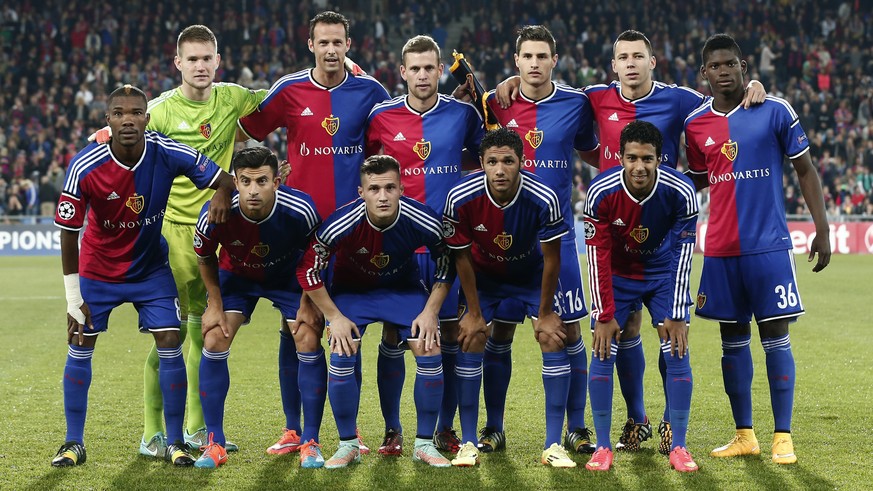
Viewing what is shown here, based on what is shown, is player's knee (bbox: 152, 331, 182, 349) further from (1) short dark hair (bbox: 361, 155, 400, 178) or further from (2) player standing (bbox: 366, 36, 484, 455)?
(1) short dark hair (bbox: 361, 155, 400, 178)

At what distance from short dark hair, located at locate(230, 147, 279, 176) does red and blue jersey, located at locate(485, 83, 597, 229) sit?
1.47 m

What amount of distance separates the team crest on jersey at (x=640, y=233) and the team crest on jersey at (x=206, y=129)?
2693 millimetres

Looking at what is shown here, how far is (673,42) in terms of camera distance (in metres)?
30.3

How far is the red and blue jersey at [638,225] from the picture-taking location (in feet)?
18.2

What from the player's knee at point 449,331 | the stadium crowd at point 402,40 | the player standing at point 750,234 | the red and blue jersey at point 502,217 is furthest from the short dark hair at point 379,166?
the stadium crowd at point 402,40

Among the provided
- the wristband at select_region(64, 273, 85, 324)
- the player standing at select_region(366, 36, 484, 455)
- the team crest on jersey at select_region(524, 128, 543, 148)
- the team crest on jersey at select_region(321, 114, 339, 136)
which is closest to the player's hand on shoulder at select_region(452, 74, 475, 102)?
the player standing at select_region(366, 36, 484, 455)

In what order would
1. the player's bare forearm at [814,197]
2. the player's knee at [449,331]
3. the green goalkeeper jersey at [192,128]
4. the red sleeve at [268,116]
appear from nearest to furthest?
the player's bare forearm at [814,197] < the player's knee at [449,331] < the green goalkeeper jersey at [192,128] < the red sleeve at [268,116]

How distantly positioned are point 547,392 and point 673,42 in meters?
26.3

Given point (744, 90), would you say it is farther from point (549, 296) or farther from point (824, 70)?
point (824, 70)

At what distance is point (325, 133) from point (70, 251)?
169 cm

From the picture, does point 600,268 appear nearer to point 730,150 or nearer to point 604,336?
point 604,336

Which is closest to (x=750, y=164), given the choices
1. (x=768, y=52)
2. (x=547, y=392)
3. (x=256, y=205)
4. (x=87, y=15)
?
(x=547, y=392)

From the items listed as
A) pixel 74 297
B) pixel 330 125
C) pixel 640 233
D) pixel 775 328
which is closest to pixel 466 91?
pixel 330 125

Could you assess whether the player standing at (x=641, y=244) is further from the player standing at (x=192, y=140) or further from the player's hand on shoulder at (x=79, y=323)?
the player's hand on shoulder at (x=79, y=323)
